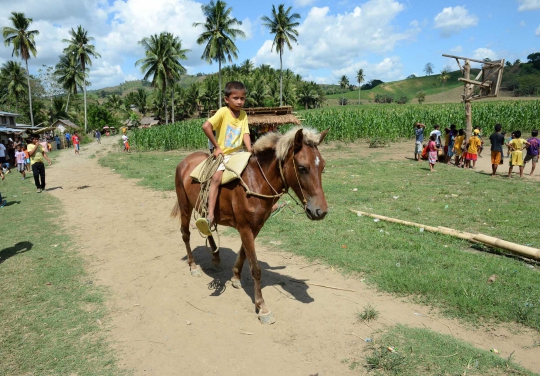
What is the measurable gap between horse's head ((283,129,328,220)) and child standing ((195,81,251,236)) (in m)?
0.92

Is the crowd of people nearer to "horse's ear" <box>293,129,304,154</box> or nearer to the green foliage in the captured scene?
the green foliage

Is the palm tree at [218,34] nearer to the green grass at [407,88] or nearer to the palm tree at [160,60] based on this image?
the palm tree at [160,60]

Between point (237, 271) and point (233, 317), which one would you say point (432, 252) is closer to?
point (237, 271)

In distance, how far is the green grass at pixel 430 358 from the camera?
9.75 feet

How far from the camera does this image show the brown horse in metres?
3.48

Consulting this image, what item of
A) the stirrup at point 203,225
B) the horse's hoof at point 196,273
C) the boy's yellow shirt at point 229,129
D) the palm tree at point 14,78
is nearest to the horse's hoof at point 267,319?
the stirrup at point 203,225

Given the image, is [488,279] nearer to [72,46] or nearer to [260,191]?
[260,191]

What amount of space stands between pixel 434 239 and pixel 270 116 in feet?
60.7

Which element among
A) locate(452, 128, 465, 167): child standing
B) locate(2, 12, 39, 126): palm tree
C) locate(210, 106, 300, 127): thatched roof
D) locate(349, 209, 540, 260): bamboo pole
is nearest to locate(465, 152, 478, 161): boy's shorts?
locate(452, 128, 465, 167): child standing

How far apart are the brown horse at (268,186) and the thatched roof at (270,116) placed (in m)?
18.1

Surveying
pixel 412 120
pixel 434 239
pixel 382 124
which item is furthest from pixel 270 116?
pixel 434 239

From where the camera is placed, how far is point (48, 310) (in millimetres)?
4227

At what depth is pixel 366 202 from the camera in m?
9.09

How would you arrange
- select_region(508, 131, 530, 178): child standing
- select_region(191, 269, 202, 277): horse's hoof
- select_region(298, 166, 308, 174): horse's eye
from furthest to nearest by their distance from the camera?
select_region(508, 131, 530, 178): child standing, select_region(191, 269, 202, 277): horse's hoof, select_region(298, 166, 308, 174): horse's eye
